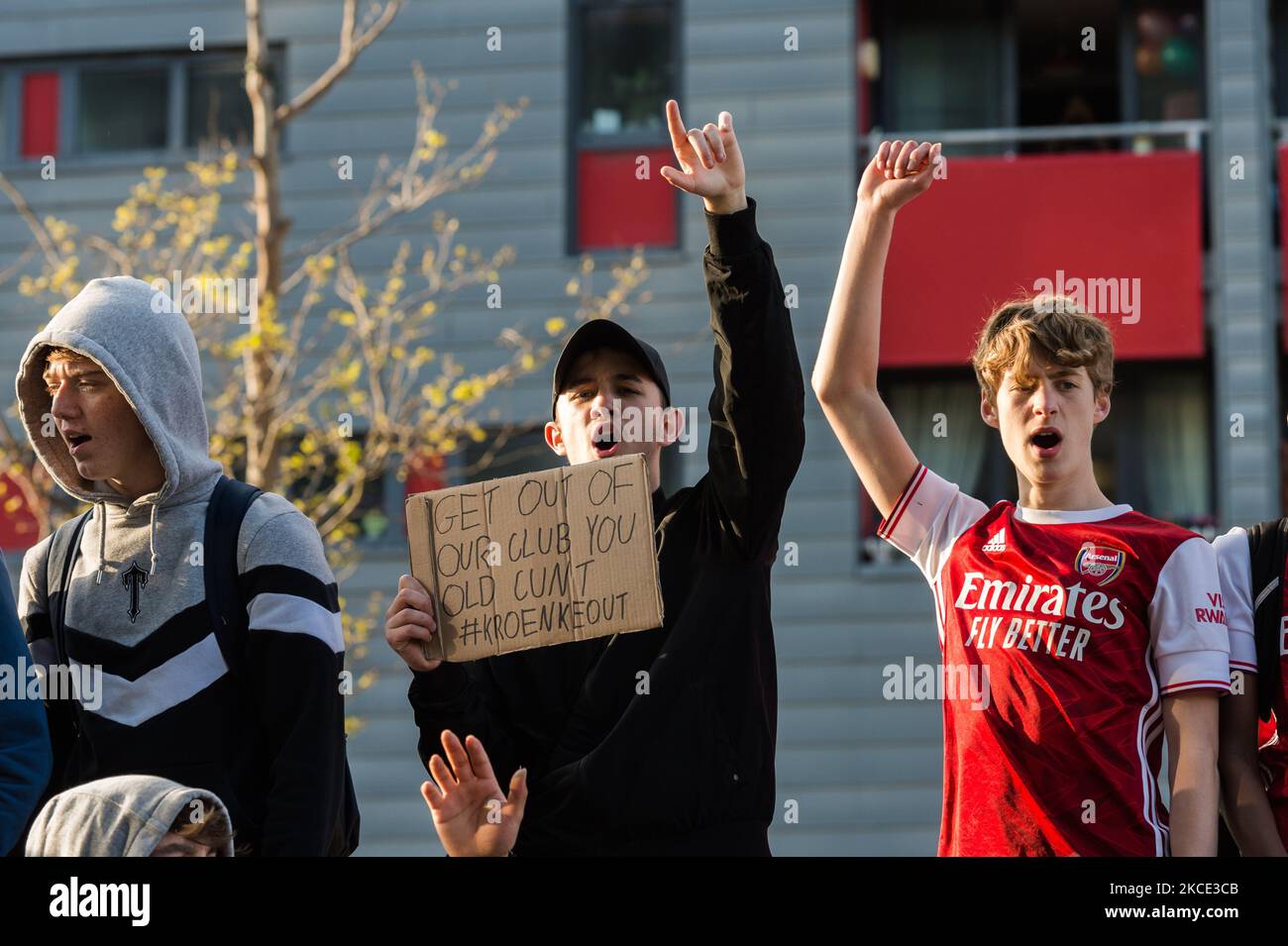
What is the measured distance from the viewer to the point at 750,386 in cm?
371

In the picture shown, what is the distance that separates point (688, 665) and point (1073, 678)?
2.46 feet

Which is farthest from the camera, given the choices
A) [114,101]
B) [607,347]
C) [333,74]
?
[114,101]

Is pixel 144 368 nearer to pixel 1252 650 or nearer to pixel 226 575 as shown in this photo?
pixel 226 575

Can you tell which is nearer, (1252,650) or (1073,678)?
(1073,678)

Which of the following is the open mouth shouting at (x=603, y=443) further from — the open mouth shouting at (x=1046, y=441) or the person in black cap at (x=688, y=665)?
the open mouth shouting at (x=1046, y=441)

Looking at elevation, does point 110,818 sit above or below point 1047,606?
below

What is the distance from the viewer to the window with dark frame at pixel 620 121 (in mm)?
12867

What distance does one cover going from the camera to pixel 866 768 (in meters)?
12.0

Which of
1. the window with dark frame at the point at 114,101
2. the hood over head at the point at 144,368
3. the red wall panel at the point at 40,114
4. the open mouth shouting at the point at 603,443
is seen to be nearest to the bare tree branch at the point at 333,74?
the window with dark frame at the point at 114,101

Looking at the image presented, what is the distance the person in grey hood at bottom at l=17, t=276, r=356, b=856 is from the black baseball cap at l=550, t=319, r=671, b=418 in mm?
636

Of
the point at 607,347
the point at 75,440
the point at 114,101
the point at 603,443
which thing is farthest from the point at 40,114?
the point at 603,443

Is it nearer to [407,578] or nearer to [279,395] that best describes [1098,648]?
[407,578]

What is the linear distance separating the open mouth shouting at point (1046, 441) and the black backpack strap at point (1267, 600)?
466mm
